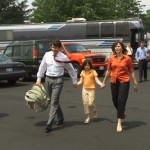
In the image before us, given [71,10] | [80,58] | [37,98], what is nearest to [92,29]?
[80,58]

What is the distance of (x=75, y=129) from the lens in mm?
9086

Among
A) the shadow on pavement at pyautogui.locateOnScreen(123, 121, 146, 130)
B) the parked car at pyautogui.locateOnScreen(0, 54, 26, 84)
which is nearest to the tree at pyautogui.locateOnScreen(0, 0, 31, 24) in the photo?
the parked car at pyautogui.locateOnScreen(0, 54, 26, 84)

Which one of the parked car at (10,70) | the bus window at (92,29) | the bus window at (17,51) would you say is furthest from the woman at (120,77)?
the bus window at (92,29)

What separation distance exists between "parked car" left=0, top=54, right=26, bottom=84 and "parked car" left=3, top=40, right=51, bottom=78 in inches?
51.0

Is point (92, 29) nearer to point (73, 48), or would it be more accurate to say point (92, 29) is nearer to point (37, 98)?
point (73, 48)

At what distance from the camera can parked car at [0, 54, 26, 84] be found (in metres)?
18.6

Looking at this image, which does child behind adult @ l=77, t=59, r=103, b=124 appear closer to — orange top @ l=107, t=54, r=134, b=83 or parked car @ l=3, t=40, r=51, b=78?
orange top @ l=107, t=54, r=134, b=83

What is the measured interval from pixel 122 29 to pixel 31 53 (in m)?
10.5

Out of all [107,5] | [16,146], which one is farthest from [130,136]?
[107,5]

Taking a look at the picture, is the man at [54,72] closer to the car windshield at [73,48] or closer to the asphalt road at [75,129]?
the asphalt road at [75,129]

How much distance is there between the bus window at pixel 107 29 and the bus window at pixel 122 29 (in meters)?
0.41

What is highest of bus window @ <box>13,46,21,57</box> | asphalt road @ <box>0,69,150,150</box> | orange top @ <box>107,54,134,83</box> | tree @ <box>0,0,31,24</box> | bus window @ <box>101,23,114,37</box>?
tree @ <box>0,0,31,24</box>

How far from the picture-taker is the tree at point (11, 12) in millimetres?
52531

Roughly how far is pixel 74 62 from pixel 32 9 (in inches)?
1359
